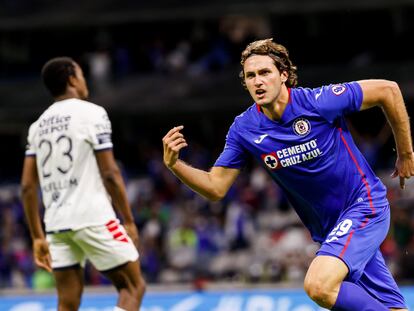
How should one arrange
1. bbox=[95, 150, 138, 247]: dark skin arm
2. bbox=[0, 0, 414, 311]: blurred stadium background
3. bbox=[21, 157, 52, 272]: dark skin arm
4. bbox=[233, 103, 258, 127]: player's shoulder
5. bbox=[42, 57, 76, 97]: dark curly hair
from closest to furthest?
bbox=[233, 103, 258, 127]: player's shoulder, bbox=[95, 150, 138, 247]: dark skin arm, bbox=[42, 57, 76, 97]: dark curly hair, bbox=[21, 157, 52, 272]: dark skin arm, bbox=[0, 0, 414, 311]: blurred stadium background

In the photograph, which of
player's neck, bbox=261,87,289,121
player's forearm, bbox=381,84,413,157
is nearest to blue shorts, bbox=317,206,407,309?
player's forearm, bbox=381,84,413,157

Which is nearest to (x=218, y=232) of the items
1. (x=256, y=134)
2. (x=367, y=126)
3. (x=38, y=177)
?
(x=367, y=126)

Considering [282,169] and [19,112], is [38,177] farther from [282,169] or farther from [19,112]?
[19,112]

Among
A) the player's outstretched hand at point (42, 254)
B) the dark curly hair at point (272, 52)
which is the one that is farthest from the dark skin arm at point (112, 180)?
the dark curly hair at point (272, 52)

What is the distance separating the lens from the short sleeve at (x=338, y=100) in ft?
20.4

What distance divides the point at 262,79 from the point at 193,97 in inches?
575

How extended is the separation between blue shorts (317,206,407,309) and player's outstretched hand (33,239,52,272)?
2.28 metres

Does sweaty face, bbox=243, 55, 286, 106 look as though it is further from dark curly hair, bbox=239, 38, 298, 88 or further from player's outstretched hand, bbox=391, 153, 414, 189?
player's outstretched hand, bbox=391, 153, 414, 189

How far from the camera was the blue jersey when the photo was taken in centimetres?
628

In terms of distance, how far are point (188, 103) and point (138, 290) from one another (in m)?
13.8

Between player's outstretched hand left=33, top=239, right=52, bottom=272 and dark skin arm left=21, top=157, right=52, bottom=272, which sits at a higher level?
dark skin arm left=21, top=157, right=52, bottom=272

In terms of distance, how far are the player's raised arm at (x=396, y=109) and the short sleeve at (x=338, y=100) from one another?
44 mm

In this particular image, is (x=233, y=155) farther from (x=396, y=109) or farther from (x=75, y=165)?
(x=75, y=165)

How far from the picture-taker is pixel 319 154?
20.6 feet
